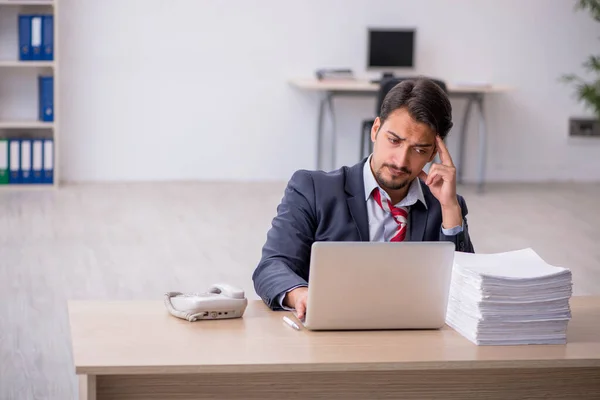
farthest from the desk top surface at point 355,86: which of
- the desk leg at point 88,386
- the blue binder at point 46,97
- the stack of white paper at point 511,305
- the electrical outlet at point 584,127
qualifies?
the desk leg at point 88,386

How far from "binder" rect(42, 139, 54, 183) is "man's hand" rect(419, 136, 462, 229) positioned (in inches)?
189

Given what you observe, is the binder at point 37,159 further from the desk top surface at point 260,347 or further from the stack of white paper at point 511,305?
the stack of white paper at point 511,305

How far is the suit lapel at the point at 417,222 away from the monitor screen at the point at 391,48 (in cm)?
499

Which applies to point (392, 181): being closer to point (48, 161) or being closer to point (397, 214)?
point (397, 214)

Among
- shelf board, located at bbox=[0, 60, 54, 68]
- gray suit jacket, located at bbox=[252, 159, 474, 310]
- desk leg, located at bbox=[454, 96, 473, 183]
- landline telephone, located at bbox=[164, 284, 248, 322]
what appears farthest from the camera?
desk leg, located at bbox=[454, 96, 473, 183]

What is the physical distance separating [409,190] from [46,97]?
4.76 metres

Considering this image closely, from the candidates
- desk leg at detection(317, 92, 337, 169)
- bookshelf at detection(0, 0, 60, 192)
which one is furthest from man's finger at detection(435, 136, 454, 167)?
bookshelf at detection(0, 0, 60, 192)

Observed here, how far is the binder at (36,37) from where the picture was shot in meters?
6.63

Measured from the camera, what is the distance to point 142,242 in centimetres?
532

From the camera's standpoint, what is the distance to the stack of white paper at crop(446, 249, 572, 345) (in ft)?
6.45

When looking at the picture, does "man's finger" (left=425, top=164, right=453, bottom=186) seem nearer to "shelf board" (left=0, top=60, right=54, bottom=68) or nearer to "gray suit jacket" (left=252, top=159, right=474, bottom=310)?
"gray suit jacket" (left=252, top=159, right=474, bottom=310)

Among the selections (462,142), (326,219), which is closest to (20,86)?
(462,142)

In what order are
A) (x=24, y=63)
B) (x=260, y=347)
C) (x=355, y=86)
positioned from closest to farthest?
1. (x=260, y=347)
2. (x=24, y=63)
3. (x=355, y=86)

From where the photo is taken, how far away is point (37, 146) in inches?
266
